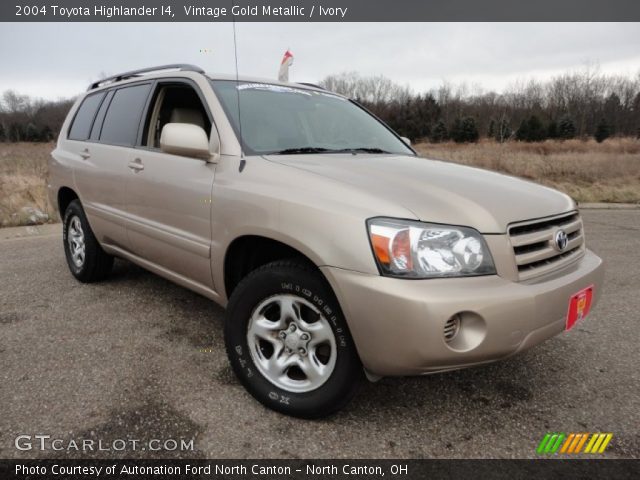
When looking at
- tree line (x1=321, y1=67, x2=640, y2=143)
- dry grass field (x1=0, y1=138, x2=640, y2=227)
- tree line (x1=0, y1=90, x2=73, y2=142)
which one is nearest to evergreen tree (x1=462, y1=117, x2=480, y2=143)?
tree line (x1=321, y1=67, x2=640, y2=143)

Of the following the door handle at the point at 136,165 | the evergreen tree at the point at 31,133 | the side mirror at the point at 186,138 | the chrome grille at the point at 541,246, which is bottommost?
the chrome grille at the point at 541,246

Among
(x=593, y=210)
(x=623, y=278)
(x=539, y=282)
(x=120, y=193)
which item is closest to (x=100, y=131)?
(x=120, y=193)

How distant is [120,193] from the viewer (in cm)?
330

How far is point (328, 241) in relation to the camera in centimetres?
191

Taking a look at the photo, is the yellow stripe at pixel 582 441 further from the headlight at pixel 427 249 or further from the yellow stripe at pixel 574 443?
the headlight at pixel 427 249

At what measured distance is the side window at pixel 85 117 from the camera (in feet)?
13.1

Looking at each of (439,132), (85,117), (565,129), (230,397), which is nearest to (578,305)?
(230,397)

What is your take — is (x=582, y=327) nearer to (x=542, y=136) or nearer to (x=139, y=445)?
(x=139, y=445)

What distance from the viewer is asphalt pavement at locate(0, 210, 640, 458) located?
2002mm

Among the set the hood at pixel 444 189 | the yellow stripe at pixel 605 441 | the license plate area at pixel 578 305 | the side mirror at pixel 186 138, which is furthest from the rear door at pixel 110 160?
the yellow stripe at pixel 605 441

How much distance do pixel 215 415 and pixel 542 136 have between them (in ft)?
159

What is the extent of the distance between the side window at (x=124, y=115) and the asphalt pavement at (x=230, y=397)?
1.30m
